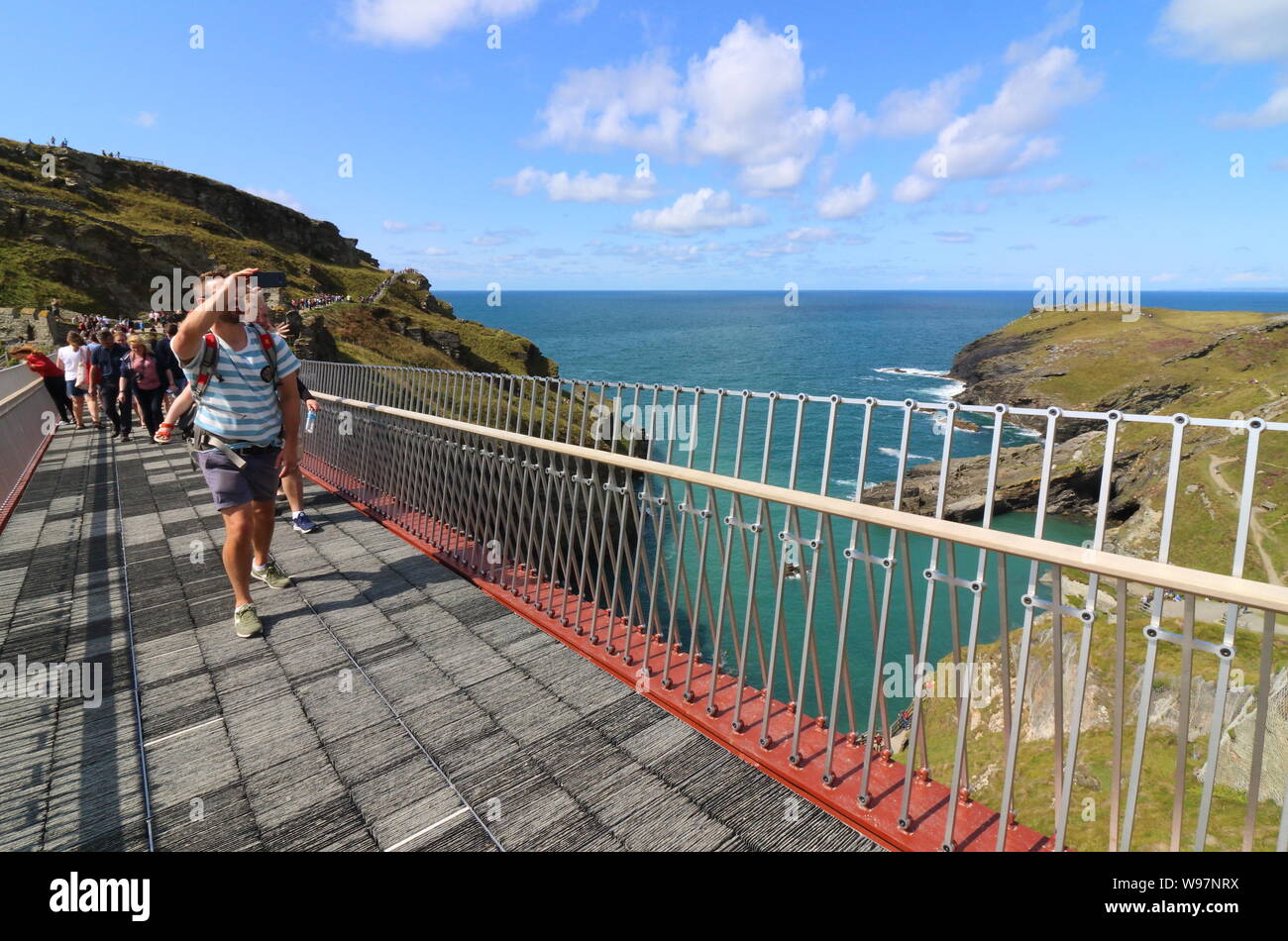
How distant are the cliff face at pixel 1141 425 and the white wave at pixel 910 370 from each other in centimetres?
272

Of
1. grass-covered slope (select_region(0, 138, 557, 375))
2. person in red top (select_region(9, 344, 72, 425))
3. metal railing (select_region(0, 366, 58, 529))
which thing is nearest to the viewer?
metal railing (select_region(0, 366, 58, 529))

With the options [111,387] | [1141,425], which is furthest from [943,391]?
[111,387]

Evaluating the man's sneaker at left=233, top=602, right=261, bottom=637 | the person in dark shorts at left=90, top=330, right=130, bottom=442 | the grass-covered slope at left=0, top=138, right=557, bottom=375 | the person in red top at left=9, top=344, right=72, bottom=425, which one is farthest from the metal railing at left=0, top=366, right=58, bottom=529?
the grass-covered slope at left=0, top=138, right=557, bottom=375

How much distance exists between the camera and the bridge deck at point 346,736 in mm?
2883

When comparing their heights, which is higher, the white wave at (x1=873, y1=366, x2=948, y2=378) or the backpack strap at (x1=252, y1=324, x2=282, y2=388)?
the white wave at (x1=873, y1=366, x2=948, y2=378)

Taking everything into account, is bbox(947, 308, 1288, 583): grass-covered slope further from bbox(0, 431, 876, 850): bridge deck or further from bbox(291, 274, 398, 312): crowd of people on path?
bbox(291, 274, 398, 312): crowd of people on path

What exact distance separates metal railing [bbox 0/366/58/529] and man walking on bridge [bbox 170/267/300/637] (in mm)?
5026

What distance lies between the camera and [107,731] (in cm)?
355

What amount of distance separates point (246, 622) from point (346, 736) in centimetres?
163

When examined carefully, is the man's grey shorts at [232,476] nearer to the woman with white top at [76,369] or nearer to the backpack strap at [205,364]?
the backpack strap at [205,364]

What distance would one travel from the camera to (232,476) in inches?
175

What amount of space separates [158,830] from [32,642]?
8.83ft

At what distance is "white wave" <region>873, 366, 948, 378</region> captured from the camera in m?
99.2

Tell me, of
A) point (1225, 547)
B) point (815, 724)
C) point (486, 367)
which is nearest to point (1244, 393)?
point (1225, 547)
